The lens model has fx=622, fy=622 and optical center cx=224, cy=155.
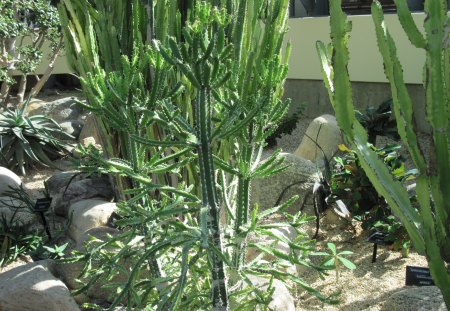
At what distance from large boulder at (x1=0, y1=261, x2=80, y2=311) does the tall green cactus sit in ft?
6.57

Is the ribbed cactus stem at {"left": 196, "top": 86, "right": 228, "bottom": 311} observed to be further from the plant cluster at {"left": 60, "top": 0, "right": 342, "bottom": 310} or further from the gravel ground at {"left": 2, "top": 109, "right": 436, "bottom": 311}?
the gravel ground at {"left": 2, "top": 109, "right": 436, "bottom": 311}

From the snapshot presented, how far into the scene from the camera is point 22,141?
6746 mm

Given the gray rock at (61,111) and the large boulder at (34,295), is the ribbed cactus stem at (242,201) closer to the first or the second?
the large boulder at (34,295)

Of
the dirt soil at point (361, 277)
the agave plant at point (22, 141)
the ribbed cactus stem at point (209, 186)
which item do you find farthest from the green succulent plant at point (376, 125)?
the ribbed cactus stem at point (209, 186)

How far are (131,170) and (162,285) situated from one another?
0.62m

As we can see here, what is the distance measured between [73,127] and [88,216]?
3.86 m

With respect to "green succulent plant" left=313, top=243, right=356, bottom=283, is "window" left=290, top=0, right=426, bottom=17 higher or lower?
higher

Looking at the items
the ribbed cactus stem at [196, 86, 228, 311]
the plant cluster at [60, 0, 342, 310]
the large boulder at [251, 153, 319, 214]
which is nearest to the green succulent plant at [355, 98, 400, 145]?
the large boulder at [251, 153, 319, 214]

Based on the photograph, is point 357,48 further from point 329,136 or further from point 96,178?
point 96,178

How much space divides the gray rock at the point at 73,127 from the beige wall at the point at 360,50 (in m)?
3.04

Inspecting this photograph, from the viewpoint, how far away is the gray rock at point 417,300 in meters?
2.75

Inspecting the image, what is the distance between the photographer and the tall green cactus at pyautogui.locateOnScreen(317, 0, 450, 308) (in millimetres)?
1976

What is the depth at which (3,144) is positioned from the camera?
6.66 metres

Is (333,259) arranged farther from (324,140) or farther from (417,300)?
(324,140)
